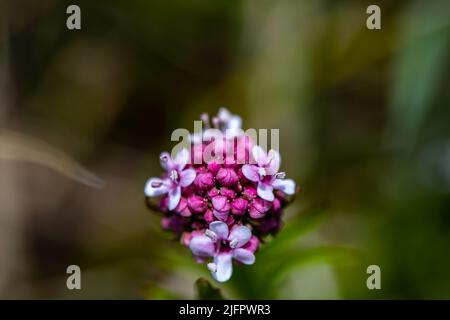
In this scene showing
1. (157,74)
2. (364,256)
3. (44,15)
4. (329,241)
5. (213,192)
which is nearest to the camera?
(213,192)

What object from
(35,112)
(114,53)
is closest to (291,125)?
(114,53)

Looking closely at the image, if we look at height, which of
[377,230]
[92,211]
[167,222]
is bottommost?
[167,222]

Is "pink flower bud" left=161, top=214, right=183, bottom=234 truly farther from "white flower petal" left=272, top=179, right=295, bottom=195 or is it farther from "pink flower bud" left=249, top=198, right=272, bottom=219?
"white flower petal" left=272, top=179, right=295, bottom=195

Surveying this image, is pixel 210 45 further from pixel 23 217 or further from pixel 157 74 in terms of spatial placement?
pixel 23 217

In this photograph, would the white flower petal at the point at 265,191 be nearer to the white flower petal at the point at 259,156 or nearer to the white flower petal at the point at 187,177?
the white flower petal at the point at 259,156

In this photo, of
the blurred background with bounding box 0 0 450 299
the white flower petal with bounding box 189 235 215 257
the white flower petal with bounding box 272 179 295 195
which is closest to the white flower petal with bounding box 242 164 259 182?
the white flower petal with bounding box 272 179 295 195

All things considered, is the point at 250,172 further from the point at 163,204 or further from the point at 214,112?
the point at 214,112

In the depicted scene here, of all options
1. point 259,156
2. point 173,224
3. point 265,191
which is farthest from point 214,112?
point 265,191
